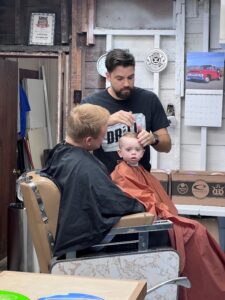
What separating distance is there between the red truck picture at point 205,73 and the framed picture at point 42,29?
1.28 metres

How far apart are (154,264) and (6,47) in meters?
2.98

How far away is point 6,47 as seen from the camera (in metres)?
4.61

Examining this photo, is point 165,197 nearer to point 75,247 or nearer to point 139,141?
point 139,141

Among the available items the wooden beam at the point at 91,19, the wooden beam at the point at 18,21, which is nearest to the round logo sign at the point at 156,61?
the wooden beam at the point at 91,19

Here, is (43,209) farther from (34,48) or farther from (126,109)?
(34,48)

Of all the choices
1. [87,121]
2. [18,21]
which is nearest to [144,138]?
[87,121]

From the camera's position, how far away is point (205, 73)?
416cm

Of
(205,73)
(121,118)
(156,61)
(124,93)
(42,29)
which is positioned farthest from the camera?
(42,29)

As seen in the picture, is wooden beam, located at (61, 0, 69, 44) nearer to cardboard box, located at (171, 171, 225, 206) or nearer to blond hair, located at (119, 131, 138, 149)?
cardboard box, located at (171, 171, 225, 206)

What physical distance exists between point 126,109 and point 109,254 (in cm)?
95

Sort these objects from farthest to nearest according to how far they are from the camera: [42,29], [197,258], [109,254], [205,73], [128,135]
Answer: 1. [42,29]
2. [205,73]
3. [128,135]
4. [197,258]
5. [109,254]

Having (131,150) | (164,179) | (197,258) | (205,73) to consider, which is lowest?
(197,258)

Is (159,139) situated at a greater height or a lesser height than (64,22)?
lesser

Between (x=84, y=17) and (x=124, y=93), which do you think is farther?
(x=84, y=17)
